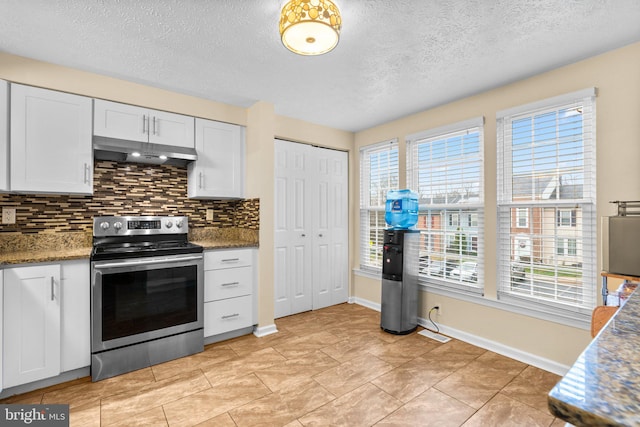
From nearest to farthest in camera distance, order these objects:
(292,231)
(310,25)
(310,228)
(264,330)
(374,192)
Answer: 1. (310,25)
2. (264,330)
3. (292,231)
4. (310,228)
5. (374,192)

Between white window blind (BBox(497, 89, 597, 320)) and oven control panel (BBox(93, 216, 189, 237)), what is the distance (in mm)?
3158

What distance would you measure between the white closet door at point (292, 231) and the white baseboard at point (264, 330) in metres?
0.41

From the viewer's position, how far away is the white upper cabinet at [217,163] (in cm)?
316

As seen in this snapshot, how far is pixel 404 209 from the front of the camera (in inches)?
134

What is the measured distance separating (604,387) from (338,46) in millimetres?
2228

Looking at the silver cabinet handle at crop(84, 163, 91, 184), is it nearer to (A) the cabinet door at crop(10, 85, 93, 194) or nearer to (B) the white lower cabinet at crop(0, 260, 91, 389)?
(A) the cabinet door at crop(10, 85, 93, 194)

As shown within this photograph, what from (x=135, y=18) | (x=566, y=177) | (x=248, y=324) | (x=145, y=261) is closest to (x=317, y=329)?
(x=248, y=324)

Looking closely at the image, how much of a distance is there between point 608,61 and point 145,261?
382cm

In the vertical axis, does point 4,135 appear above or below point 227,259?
above

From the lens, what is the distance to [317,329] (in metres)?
3.36

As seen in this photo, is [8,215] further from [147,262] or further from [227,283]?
[227,283]

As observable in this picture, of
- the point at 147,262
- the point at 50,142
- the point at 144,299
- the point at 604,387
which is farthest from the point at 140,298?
the point at 604,387

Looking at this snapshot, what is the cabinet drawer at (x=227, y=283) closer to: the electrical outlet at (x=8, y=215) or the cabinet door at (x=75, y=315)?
the cabinet door at (x=75, y=315)

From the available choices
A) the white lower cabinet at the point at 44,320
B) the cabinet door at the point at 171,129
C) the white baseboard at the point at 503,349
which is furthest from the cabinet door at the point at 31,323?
the white baseboard at the point at 503,349
